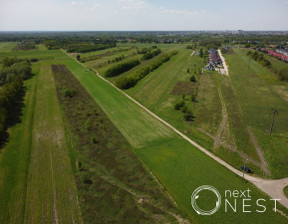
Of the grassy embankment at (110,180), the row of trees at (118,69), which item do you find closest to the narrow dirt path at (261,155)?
the grassy embankment at (110,180)

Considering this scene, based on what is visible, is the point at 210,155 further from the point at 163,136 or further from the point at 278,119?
the point at 278,119

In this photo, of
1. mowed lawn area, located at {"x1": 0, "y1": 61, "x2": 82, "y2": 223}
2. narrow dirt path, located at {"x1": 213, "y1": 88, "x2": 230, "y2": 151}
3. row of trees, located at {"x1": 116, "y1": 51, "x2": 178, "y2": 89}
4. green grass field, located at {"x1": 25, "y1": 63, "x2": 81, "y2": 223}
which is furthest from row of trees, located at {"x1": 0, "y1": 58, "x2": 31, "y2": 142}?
narrow dirt path, located at {"x1": 213, "y1": 88, "x2": 230, "y2": 151}

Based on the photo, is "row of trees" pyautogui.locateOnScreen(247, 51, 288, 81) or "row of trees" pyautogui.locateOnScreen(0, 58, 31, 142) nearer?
"row of trees" pyautogui.locateOnScreen(0, 58, 31, 142)

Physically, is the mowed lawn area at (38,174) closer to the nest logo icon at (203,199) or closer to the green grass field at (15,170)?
the green grass field at (15,170)

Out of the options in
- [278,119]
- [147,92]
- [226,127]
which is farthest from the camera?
[147,92]

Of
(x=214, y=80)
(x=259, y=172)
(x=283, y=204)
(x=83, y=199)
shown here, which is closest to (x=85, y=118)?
(x=83, y=199)

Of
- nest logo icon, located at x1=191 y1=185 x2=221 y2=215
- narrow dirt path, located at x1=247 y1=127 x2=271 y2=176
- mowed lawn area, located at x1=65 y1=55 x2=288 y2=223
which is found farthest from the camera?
narrow dirt path, located at x1=247 y1=127 x2=271 y2=176

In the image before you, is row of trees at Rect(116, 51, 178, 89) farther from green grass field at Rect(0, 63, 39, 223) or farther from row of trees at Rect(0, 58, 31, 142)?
row of trees at Rect(0, 58, 31, 142)
